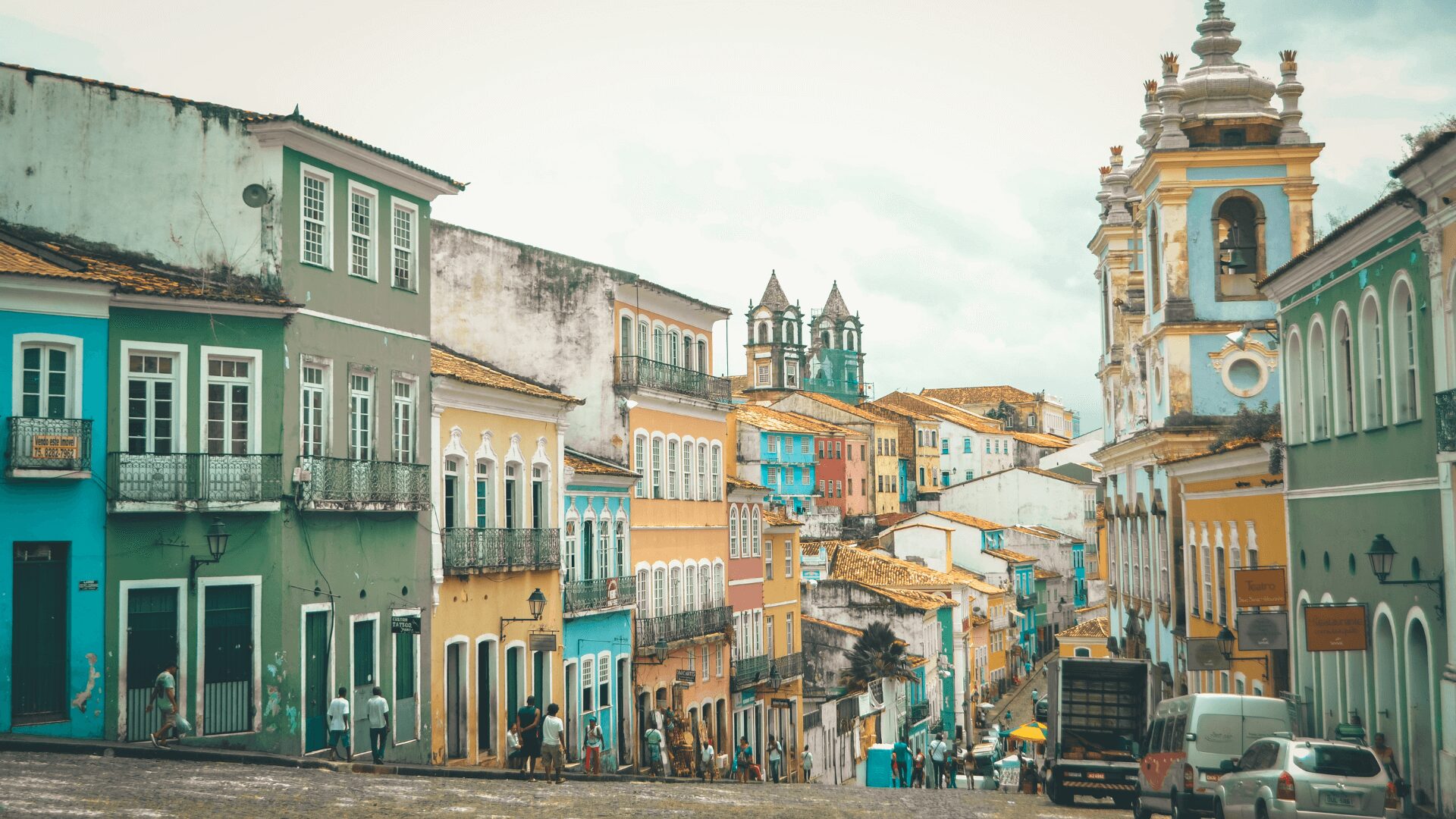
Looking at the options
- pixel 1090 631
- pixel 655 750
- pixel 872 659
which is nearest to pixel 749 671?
pixel 655 750

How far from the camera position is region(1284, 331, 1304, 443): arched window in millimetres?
29359

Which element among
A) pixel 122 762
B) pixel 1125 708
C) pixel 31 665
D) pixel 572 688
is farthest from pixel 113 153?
pixel 1125 708

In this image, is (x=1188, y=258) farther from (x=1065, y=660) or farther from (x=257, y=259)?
(x=257, y=259)

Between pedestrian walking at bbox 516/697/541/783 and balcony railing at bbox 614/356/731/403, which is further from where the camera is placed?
balcony railing at bbox 614/356/731/403

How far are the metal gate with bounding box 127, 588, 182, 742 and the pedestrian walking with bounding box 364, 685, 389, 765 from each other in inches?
134

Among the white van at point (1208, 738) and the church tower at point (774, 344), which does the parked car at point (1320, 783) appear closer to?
the white van at point (1208, 738)

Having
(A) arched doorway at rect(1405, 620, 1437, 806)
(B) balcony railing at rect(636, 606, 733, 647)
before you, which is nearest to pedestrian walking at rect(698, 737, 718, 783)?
(B) balcony railing at rect(636, 606, 733, 647)

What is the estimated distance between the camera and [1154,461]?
45938 mm

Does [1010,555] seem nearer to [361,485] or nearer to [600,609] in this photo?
[600,609]

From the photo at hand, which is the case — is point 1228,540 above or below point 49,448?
below

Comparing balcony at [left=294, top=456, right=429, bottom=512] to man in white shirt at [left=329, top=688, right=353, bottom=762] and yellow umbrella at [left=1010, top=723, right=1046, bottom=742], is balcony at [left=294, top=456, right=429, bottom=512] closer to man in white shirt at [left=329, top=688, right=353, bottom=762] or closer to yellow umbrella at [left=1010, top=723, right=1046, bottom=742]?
man in white shirt at [left=329, top=688, right=353, bottom=762]

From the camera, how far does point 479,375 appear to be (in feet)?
119

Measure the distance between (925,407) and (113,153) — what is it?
13022cm

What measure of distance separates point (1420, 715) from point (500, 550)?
1833 cm
